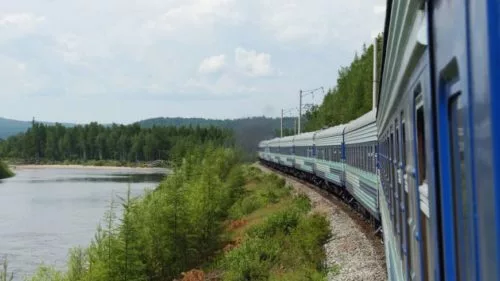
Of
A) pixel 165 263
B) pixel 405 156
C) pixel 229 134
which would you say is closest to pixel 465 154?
pixel 405 156

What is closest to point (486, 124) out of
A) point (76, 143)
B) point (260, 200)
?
point (260, 200)

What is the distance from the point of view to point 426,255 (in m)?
3.06

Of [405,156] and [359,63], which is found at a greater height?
[359,63]

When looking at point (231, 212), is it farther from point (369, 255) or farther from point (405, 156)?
point (405, 156)

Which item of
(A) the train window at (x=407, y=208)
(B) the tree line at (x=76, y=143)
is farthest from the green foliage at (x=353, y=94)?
(B) the tree line at (x=76, y=143)

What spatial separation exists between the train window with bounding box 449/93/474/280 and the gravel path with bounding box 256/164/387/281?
9.57 metres

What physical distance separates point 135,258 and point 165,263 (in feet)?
13.2

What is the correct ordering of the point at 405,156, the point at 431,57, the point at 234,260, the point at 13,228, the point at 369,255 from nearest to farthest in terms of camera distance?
the point at 431,57
the point at 405,156
the point at 369,255
the point at 234,260
the point at 13,228

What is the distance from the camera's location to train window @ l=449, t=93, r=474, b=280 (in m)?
1.77

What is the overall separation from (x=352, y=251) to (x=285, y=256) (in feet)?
11.8

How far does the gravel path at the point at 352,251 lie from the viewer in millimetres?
12148

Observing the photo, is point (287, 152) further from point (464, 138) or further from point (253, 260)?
point (464, 138)

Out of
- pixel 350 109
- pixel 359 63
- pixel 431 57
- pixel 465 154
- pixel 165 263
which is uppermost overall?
pixel 359 63

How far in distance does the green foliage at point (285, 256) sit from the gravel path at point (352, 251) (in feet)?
0.95
